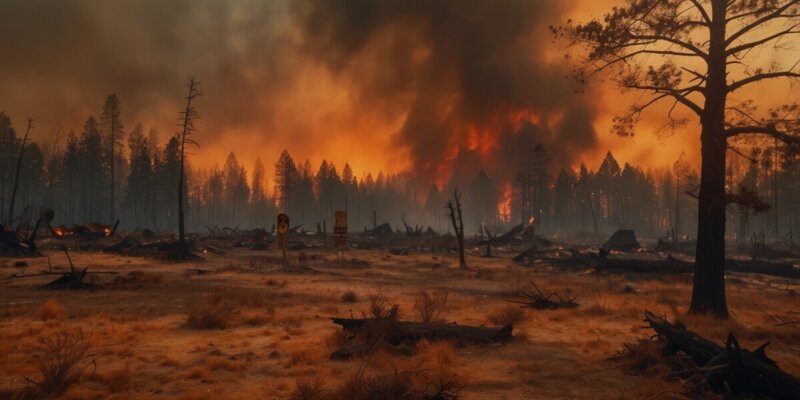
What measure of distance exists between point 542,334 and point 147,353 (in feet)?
27.5

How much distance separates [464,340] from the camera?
916cm

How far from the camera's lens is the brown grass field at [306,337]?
6.52 metres

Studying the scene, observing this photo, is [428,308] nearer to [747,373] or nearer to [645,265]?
[747,373]

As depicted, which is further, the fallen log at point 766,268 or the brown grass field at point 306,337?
the fallen log at point 766,268

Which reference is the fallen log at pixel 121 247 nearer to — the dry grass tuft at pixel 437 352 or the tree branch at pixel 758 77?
the dry grass tuft at pixel 437 352

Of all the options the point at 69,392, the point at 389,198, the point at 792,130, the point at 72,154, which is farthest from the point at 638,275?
the point at 389,198

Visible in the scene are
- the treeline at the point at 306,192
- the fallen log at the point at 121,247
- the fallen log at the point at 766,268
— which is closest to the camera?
the fallen log at the point at 766,268

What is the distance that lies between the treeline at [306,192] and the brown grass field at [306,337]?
140ft

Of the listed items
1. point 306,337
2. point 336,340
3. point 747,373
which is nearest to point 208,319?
point 306,337

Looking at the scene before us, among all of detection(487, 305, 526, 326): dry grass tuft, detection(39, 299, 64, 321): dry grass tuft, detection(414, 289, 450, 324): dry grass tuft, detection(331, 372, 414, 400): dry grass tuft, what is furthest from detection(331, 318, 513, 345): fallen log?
detection(39, 299, 64, 321): dry grass tuft

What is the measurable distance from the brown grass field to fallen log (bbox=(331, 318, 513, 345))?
34cm

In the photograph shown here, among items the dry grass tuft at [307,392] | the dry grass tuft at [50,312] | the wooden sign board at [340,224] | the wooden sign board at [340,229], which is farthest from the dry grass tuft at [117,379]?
the wooden sign board at [340,224]

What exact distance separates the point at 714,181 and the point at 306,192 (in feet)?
332

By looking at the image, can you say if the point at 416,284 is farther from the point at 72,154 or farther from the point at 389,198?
the point at 389,198
